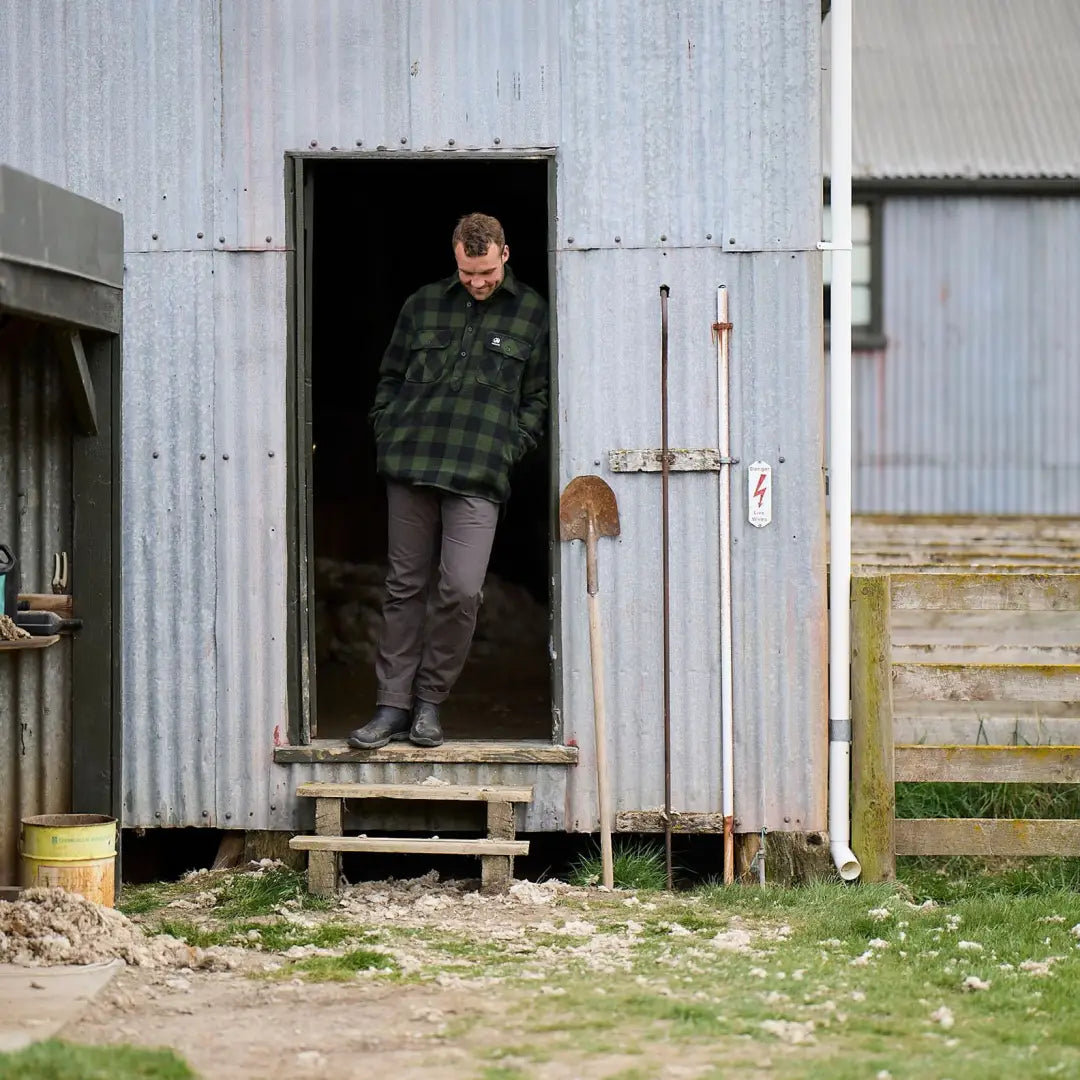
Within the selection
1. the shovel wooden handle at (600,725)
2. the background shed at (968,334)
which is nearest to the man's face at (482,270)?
the shovel wooden handle at (600,725)

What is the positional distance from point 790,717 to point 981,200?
918 centimetres

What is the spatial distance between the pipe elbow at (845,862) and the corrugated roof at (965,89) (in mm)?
8841

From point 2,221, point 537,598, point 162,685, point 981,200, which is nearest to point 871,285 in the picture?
point 981,200

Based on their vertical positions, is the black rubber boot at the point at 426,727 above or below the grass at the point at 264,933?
above

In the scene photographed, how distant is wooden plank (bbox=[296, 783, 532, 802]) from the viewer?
6.12 meters

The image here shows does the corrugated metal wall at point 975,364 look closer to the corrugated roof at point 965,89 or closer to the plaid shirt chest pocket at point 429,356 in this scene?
the corrugated roof at point 965,89

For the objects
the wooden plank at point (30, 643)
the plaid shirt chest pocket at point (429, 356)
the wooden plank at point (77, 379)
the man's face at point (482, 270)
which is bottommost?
the wooden plank at point (30, 643)

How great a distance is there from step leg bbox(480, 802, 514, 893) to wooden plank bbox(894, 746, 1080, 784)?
1.65 metres

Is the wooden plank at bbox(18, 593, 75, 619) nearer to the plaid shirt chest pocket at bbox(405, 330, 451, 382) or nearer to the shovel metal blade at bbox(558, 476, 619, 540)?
the plaid shirt chest pocket at bbox(405, 330, 451, 382)

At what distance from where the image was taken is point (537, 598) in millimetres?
11734

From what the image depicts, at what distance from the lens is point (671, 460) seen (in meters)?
6.30

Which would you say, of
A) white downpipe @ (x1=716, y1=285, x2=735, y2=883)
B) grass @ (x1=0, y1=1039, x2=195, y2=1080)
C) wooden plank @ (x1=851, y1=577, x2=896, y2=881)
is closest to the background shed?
wooden plank @ (x1=851, y1=577, x2=896, y2=881)

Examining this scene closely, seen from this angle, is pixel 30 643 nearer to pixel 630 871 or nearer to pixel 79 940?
pixel 79 940

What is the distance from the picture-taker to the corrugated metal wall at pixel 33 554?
19.4 ft
